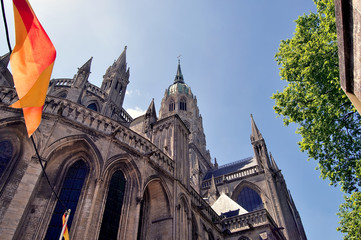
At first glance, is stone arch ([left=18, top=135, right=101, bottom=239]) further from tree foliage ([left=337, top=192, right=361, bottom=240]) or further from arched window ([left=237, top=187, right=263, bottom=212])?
arched window ([left=237, top=187, right=263, bottom=212])

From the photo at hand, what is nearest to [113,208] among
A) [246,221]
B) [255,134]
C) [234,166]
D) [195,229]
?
[195,229]

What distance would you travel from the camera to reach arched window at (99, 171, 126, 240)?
949 centimetres

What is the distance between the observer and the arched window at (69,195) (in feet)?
28.2

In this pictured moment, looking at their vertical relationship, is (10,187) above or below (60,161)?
below

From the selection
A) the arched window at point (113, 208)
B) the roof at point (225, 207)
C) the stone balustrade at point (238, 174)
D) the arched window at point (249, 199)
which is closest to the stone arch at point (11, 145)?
the arched window at point (113, 208)

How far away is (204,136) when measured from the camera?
54375 mm

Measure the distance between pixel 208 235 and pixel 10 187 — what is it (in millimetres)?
11741

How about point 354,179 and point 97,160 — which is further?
point 97,160

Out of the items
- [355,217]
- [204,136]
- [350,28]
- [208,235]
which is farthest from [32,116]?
[204,136]

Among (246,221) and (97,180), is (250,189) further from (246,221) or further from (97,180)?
(97,180)

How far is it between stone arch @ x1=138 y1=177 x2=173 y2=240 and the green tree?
6.51 meters

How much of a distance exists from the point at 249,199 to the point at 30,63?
29.6m

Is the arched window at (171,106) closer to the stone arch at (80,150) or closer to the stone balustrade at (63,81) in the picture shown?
the stone balustrade at (63,81)

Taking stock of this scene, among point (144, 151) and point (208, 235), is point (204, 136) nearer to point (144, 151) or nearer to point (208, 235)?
point (208, 235)
